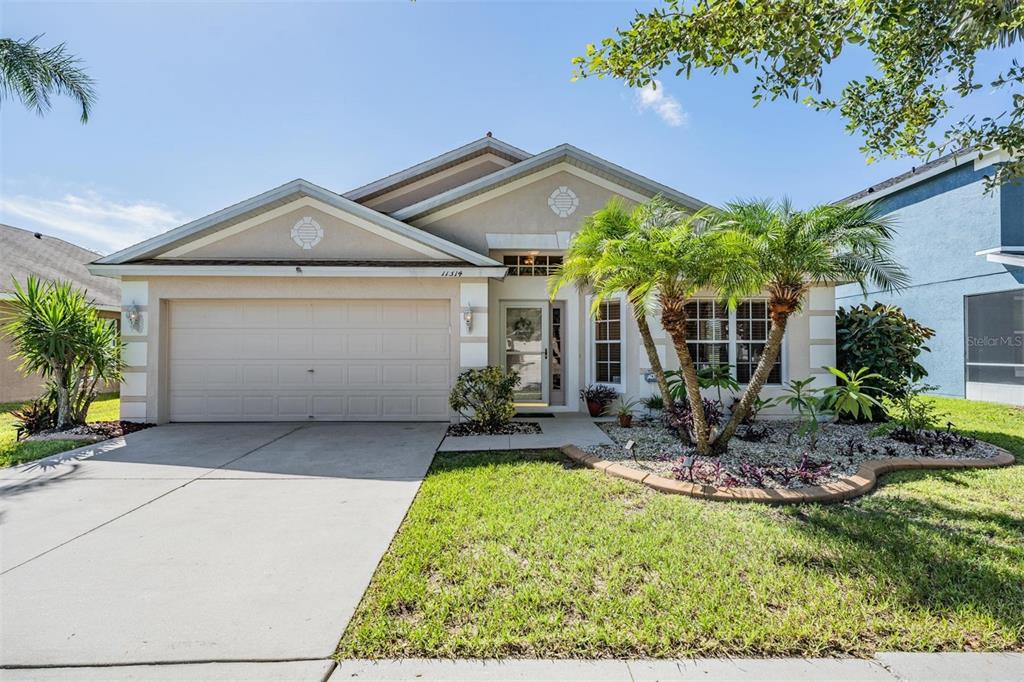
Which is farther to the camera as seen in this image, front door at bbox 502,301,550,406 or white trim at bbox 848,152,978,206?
white trim at bbox 848,152,978,206

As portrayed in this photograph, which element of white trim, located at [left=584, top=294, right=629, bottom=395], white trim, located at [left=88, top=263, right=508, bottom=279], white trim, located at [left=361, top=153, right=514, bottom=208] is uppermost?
white trim, located at [left=361, top=153, right=514, bottom=208]

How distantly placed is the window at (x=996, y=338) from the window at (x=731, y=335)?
8.39 meters

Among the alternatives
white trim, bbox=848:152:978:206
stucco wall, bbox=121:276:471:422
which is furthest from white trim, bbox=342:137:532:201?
white trim, bbox=848:152:978:206

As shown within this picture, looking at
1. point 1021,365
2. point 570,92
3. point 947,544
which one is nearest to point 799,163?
point 1021,365

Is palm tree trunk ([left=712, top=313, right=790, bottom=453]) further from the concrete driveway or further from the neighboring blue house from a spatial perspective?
the neighboring blue house

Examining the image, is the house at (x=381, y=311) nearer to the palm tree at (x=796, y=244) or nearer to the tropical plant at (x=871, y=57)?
the palm tree at (x=796, y=244)

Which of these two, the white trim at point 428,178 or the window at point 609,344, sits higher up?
the white trim at point 428,178

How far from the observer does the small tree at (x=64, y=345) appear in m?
A: 8.12

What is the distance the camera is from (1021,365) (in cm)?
1212

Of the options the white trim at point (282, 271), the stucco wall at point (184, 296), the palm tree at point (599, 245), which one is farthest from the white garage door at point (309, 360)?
the palm tree at point (599, 245)

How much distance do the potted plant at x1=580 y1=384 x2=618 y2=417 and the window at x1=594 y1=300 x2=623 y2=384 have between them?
30 centimetres

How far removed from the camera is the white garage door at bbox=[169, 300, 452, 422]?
9555 millimetres

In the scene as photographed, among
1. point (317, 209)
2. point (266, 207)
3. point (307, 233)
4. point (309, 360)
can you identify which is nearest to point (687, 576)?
point (309, 360)

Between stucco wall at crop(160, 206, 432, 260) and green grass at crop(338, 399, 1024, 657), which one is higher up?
stucco wall at crop(160, 206, 432, 260)
